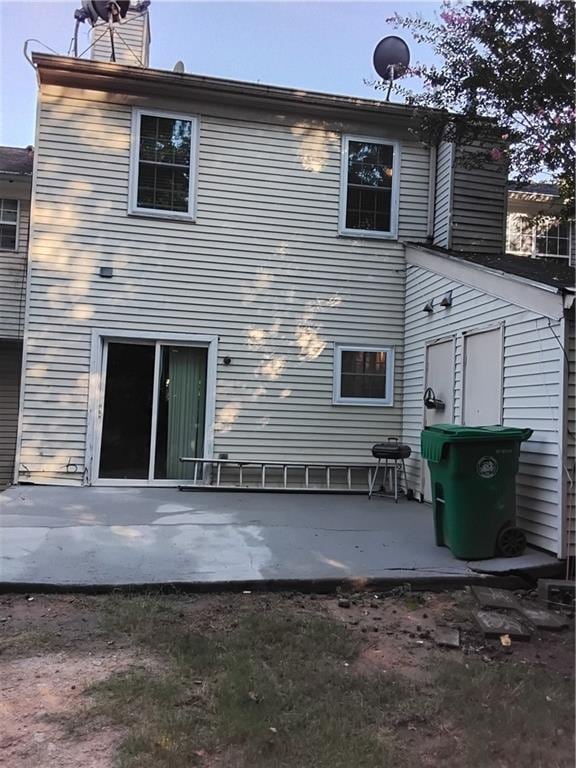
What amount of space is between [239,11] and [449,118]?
3.14 meters

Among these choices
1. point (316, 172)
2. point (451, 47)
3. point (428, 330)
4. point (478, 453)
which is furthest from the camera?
point (316, 172)

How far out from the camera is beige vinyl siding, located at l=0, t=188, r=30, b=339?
10.6m

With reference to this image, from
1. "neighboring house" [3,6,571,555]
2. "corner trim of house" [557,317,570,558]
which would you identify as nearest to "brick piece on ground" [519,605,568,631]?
"corner trim of house" [557,317,570,558]

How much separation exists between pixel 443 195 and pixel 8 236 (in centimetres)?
788

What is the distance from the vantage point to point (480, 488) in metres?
4.96

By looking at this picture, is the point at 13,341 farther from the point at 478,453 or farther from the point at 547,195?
the point at 547,195

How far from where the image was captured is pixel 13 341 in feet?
35.1

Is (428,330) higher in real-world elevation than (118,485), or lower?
higher

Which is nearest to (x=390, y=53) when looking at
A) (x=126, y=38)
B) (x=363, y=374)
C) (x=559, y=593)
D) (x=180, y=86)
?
(x=180, y=86)

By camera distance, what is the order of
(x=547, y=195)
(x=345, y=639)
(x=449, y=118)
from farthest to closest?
(x=547, y=195) → (x=449, y=118) → (x=345, y=639)

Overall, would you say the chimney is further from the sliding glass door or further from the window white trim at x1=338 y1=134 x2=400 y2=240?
the sliding glass door

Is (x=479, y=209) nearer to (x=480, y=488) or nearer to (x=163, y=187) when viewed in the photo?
(x=163, y=187)

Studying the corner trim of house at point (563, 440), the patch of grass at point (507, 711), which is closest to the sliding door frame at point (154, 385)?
the corner trim of house at point (563, 440)

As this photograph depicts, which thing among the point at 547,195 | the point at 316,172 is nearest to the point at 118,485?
the point at 316,172
